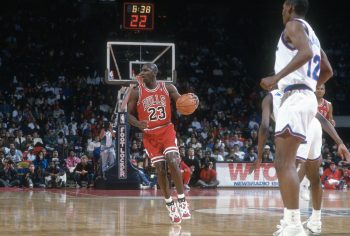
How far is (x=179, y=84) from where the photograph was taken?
24125 millimetres

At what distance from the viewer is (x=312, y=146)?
709 cm

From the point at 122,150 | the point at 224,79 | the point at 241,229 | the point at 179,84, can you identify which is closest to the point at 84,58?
the point at 179,84

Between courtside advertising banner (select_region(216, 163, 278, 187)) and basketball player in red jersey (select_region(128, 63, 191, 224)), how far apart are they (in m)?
10.8

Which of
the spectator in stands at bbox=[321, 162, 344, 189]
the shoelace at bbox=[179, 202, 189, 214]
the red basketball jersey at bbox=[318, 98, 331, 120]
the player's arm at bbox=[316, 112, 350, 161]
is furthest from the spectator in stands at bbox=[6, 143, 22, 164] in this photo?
the player's arm at bbox=[316, 112, 350, 161]

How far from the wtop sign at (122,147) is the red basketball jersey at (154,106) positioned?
7.70 m

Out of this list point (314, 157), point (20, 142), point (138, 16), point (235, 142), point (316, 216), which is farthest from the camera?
point (235, 142)

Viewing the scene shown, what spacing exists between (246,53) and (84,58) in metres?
7.50

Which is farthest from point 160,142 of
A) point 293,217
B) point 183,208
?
point 293,217

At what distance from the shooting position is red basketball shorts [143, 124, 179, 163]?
8141mm

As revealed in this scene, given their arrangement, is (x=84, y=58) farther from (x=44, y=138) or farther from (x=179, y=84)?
(x=44, y=138)

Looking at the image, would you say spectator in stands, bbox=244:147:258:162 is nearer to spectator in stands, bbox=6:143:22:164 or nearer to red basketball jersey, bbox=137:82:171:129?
spectator in stands, bbox=6:143:22:164

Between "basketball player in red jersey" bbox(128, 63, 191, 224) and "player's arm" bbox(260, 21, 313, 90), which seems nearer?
"player's arm" bbox(260, 21, 313, 90)

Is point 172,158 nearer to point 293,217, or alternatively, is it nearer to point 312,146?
point 312,146

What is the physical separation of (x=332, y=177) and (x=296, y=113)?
1444cm
